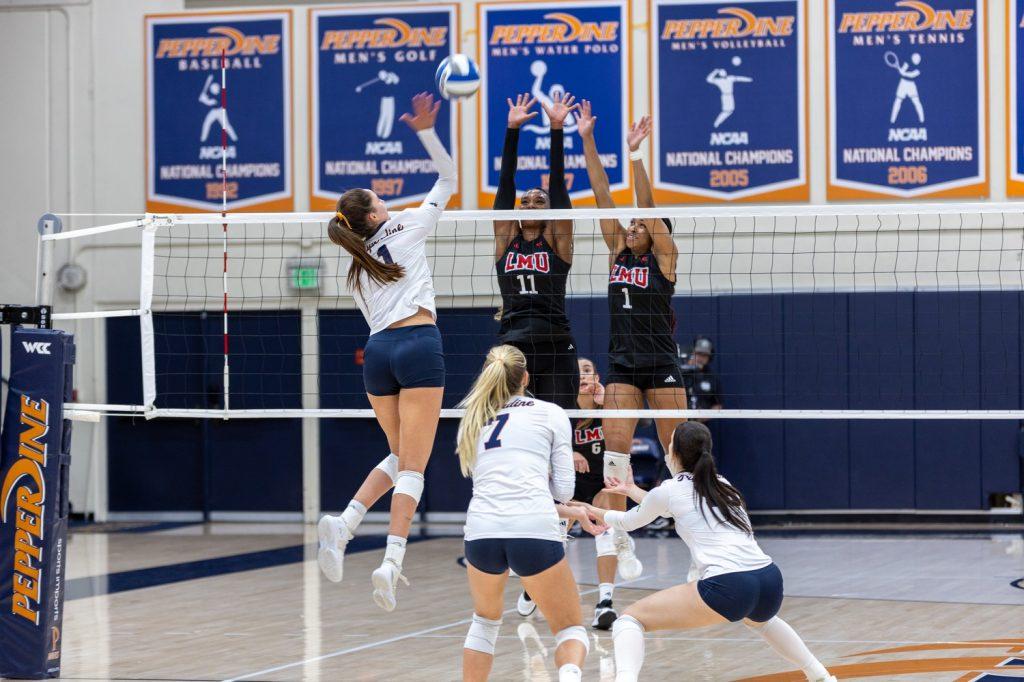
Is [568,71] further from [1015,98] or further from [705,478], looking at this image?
[705,478]

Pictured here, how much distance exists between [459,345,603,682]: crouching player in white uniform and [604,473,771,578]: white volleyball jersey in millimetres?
422

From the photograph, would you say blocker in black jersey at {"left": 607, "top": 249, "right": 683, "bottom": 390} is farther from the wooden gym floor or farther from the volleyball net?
the volleyball net

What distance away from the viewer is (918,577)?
10000 millimetres

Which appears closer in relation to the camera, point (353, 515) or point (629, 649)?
point (629, 649)

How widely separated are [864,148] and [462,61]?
8.28m

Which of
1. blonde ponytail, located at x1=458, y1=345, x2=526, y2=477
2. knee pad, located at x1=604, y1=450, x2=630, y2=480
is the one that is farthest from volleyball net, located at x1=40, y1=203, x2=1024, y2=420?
blonde ponytail, located at x1=458, y1=345, x2=526, y2=477

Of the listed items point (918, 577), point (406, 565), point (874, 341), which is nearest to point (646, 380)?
point (918, 577)

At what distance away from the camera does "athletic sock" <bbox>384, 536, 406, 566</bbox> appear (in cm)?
574

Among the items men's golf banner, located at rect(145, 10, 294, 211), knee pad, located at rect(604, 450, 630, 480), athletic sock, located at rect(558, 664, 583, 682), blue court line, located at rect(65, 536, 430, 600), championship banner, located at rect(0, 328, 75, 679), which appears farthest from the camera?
men's golf banner, located at rect(145, 10, 294, 211)

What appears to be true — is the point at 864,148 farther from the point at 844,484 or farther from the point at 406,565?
the point at 406,565

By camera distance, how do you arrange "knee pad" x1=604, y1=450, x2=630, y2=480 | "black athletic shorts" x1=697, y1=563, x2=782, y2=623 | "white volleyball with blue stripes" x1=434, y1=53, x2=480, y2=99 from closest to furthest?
"black athletic shorts" x1=697, y1=563, x2=782, y2=623 < "white volleyball with blue stripes" x1=434, y1=53, x2=480, y2=99 < "knee pad" x1=604, y1=450, x2=630, y2=480

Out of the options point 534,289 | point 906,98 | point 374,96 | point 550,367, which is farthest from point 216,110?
point 550,367

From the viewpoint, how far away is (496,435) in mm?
5191

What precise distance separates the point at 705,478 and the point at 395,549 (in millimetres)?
1394
